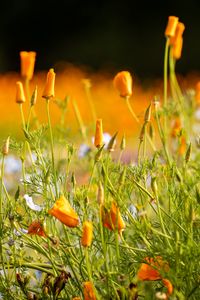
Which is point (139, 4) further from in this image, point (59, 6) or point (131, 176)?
point (131, 176)

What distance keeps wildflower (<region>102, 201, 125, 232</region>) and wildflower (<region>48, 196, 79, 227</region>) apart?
0.08 meters

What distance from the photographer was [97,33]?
1095cm

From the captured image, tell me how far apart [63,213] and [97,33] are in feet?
30.3

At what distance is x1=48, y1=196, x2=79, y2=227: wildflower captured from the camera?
1882 millimetres

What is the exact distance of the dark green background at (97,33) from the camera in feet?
35.1

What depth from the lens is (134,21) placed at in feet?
36.7

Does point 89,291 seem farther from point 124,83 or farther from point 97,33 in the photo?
point 97,33

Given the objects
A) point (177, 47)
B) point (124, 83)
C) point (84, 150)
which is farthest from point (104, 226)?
point (84, 150)

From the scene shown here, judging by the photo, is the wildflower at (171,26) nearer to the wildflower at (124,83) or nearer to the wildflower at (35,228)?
the wildflower at (124,83)

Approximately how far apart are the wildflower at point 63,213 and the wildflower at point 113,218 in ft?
0.26

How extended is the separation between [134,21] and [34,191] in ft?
30.1

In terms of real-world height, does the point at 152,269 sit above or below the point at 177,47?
below

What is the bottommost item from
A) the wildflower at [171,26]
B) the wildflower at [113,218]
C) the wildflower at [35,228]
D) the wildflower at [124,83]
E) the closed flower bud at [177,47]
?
the wildflower at [35,228]

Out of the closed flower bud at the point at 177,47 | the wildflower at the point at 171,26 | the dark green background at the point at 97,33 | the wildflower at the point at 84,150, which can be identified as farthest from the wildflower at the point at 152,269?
the dark green background at the point at 97,33
